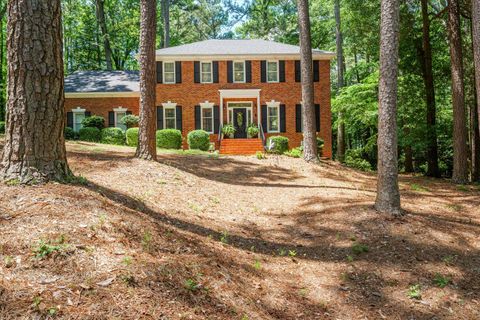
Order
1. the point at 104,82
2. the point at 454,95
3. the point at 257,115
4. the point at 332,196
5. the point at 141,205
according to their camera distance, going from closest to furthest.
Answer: the point at 141,205, the point at 332,196, the point at 454,95, the point at 257,115, the point at 104,82

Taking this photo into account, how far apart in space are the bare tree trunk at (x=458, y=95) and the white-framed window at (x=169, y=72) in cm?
1487

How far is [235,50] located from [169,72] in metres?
4.25

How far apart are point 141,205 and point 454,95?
35.7 feet

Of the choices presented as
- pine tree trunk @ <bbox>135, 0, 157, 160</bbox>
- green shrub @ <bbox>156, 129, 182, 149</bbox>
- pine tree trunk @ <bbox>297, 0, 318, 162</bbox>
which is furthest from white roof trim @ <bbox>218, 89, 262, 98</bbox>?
pine tree trunk @ <bbox>135, 0, 157, 160</bbox>

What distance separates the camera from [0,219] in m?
3.84

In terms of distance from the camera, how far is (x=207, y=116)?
2286 centimetres

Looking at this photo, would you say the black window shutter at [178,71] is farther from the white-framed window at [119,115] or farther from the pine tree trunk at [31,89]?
the pine tree trunk at [31,89]

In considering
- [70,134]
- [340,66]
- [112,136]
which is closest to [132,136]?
[112,136]

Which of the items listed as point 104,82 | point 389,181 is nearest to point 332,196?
point 389,181

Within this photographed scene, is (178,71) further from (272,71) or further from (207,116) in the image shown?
(272,71)

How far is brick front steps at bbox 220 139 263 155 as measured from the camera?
20188 millimetres

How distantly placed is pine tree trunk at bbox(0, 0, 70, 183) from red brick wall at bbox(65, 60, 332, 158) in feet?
58.7

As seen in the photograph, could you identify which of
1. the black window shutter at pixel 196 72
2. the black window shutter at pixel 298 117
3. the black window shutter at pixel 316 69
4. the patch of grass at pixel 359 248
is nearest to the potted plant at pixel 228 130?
the black window shutter at pixel 196 72

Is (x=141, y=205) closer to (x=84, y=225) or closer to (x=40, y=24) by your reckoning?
(x=84, y=225)
